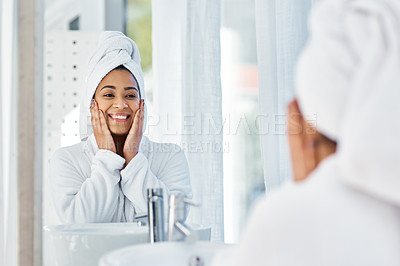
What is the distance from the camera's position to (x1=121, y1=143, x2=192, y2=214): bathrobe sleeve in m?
1.12

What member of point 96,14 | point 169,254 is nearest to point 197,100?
point 169,254

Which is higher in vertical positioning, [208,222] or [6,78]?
[6,78]

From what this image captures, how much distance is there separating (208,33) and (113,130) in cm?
36

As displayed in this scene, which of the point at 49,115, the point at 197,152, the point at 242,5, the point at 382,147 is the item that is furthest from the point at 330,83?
the point at 49,115

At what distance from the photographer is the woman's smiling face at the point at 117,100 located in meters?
1.18

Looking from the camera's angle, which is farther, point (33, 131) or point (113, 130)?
point (113, 130)

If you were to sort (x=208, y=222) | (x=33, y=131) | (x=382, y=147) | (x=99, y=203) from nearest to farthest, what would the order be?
(x=382, y=147) < (x=33, y=131) < (x=99, y=203) < (x=208, y=222)

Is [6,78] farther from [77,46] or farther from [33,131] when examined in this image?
[77,46]

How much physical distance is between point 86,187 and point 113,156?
3.6 inches

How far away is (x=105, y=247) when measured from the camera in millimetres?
939

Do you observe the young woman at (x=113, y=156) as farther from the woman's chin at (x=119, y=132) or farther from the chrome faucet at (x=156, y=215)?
the chrome faucet at (x=156, y=215)

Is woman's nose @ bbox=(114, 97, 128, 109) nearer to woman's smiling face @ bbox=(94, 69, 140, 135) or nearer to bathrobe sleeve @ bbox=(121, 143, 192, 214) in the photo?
woman's smiling face @ bbox=(94, 69, 140, 135)

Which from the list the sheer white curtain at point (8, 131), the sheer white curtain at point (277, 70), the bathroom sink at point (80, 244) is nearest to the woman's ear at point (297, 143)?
the bathroom sink at point (80, 244)

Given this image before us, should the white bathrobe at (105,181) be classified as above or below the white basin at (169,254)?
above
